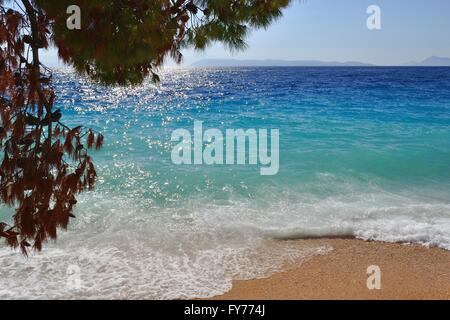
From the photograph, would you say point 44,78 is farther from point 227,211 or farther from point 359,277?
point 227,211

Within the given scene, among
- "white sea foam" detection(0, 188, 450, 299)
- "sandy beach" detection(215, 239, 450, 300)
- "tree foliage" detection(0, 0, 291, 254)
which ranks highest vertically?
"tree foliage" detection(0, 0, 291, 254)

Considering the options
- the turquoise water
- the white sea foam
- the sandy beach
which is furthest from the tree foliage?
the sandy beach

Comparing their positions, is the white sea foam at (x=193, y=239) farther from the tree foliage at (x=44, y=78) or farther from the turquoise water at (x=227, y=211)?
the tree foliage at (x=44, y=78)

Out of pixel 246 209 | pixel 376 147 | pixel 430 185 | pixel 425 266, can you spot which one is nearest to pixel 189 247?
pixel 246 209

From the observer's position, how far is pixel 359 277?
5.66 metres

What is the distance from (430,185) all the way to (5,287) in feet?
34.0

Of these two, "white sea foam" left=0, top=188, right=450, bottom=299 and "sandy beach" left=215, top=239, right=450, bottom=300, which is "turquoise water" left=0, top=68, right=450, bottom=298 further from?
"sandy beach" left=215, top=239, right=450, bottom=300

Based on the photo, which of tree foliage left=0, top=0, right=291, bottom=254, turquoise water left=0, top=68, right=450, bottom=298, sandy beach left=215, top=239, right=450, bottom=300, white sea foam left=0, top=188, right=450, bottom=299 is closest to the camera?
tree foliage left=0, top=0, right=291, bottom=254

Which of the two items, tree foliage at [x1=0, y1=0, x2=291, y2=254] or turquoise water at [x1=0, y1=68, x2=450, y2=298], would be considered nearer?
tree foliage at [x1=0, y1=0, x2=291, y2=254]

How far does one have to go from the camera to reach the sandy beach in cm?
525

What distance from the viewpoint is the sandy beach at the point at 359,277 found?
5.25m

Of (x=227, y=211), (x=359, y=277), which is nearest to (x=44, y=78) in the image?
(x=359, y=277)

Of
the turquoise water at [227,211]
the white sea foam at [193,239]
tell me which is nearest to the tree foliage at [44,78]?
the turquoise water at [227,211]

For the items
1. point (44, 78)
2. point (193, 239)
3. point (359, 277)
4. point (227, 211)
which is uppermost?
point (44, 78)
